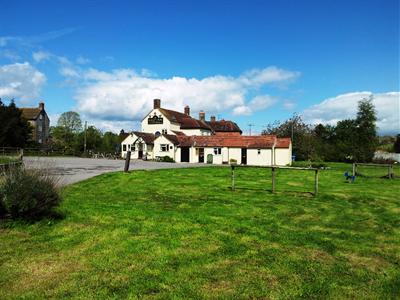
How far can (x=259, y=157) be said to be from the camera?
53.0m

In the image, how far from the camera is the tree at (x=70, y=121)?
8506 cm

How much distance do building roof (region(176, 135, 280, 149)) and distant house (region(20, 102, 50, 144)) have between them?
4360 centimetres

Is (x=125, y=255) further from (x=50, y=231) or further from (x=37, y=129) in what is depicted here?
(x=37, y=129)

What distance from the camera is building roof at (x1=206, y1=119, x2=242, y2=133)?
7918cm

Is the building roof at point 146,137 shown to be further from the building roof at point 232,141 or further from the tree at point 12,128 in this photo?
the tree at point 12,128

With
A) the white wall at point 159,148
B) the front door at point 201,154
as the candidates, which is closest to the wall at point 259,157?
the front door at point 201,154

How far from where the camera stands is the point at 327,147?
6131 centimetres

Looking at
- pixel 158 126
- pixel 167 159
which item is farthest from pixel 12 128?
pixel 158 126

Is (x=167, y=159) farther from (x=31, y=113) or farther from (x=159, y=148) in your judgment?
(x=31, y=113)

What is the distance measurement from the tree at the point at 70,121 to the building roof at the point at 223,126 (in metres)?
30.7

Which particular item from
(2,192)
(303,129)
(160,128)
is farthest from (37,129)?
(2,192)

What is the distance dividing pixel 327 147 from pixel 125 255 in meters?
59.1

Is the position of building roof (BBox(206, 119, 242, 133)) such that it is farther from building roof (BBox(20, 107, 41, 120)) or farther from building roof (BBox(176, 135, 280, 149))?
building roof (BBox(20, 107, 41, 120))

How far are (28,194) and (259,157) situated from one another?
46.2 metres
